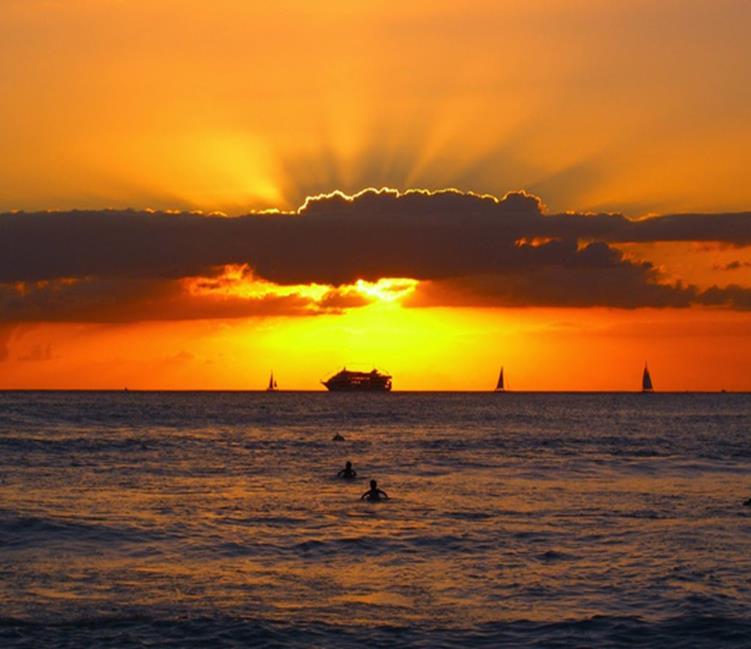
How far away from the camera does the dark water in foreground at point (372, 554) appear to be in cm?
2653

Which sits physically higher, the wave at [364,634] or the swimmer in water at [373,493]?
the swimmer in water at [373,493]

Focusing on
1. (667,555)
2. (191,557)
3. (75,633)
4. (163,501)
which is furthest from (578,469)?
(75,633)

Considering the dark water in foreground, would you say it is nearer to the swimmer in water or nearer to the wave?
the wave

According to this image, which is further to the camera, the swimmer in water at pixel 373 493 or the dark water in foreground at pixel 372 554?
the swimmer in water at pixel 373 493

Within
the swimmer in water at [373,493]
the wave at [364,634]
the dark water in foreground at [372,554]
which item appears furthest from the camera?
the swimmer in water at [373,493]

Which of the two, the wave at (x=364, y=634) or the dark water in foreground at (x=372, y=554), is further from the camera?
the dark water in foreground at (x=372, y=554)

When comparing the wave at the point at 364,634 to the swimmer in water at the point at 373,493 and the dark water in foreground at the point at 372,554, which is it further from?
the swimmer in water at the point at 373,493

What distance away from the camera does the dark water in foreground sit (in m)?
26.5

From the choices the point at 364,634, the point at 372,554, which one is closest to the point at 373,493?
the point at 372,554

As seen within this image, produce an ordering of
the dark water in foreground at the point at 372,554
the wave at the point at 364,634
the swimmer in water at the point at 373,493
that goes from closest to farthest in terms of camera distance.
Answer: the wave at the point at 364,634 → the dark water in foreground at the point at 372,554 → the swimmer in water at the point at 373,493

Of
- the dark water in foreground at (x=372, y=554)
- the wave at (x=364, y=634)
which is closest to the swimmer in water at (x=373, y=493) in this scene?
the dark water in foreground at (x=372, y=554)

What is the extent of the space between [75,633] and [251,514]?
21.5m

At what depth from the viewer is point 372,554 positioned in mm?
36906

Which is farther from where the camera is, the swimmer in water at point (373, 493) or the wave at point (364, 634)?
the swimmer in water at point (373, 493)
